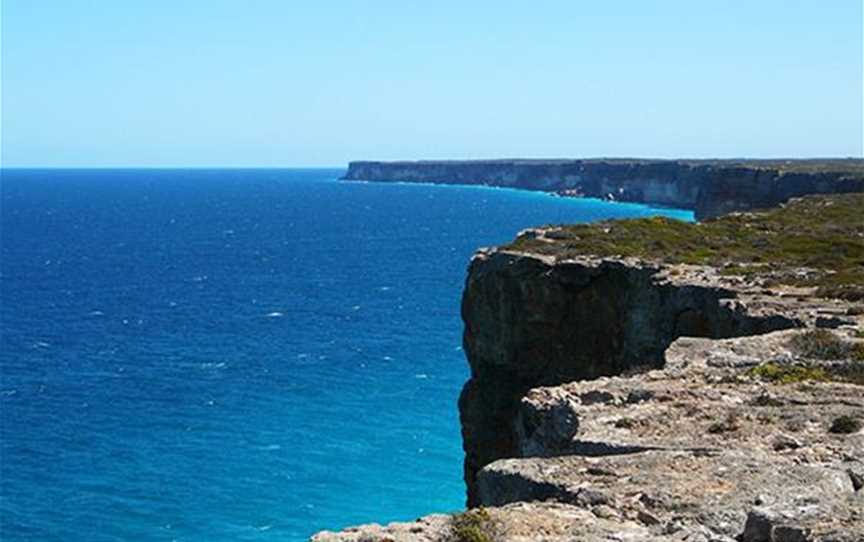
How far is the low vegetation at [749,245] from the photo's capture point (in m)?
35.7

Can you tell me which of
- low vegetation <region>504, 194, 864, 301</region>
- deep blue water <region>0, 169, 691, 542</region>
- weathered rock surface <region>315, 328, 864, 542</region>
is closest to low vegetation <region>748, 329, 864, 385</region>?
weathered rock surface <region>315, 328, 864, 542</region>

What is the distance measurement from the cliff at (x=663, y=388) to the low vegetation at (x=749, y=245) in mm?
161

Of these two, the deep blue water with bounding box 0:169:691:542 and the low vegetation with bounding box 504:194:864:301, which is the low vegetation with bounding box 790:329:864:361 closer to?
the low vegetation with bounding box 504:194:864:301

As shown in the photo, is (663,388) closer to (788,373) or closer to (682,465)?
(788,373)

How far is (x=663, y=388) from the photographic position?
2083 cm

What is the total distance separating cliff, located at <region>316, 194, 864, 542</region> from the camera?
13.4 metres

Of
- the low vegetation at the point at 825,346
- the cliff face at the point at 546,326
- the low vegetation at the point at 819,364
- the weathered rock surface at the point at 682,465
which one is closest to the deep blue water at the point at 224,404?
the cliff face at the point at 546,326

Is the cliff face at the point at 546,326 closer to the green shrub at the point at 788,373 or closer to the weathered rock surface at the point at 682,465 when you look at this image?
the green shrub at the point at 788,373

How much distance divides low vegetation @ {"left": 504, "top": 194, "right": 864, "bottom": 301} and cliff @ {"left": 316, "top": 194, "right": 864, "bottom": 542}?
0.53 ft

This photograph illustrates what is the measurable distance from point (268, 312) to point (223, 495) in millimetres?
49049

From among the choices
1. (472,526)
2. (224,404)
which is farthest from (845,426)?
(224,404)

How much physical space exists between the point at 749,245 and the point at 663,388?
25.8 metres

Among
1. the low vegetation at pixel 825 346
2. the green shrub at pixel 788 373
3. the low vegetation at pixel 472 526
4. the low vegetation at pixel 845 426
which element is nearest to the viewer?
the low vegetation at pixel 472 526

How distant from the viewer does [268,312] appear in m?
96.9
